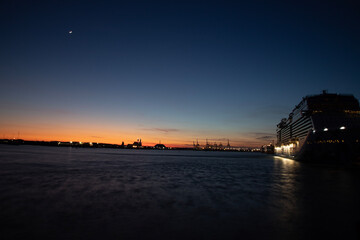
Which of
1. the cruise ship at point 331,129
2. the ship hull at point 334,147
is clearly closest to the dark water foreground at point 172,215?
the ship hull at point 334,147

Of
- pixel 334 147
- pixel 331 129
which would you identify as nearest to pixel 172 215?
pixel 334 147

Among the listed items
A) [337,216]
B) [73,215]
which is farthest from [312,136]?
[73,215]

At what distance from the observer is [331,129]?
4506 cm

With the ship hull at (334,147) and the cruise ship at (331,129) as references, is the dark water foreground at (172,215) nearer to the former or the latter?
the ship hull at (334,147)

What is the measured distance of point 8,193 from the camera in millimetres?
11984

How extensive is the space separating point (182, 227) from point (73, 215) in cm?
438

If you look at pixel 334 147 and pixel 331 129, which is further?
pixel 331 129

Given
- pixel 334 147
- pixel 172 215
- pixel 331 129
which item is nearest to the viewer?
pixel 172 215

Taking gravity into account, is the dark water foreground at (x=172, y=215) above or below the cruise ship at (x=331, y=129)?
below

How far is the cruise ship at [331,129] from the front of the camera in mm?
40844

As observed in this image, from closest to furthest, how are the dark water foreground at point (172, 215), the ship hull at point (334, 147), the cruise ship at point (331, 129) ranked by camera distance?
1. the dark water foreground at point (172, 215)
2. the ship hull at point (334, 147)
3. the cruise ship at point (331, 129)

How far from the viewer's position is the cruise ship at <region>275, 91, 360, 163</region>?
40844mm

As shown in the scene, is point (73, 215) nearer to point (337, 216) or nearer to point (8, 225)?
point (8, 225)

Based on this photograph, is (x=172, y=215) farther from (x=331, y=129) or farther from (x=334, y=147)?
(x=331, y=129)
